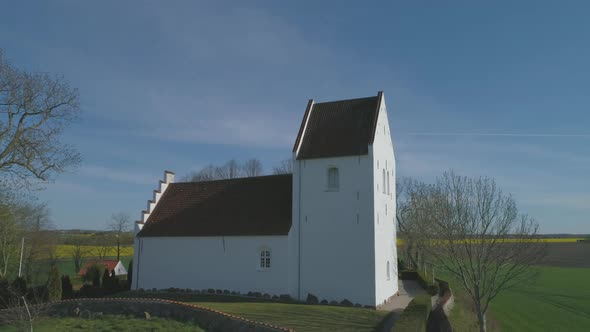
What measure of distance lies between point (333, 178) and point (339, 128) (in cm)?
292

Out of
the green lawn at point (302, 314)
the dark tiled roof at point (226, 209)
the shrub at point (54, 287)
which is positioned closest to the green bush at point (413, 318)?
the green lawn at point (302, 314)

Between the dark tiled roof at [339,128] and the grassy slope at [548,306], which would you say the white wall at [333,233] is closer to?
the dark tiled roof at [339,128]

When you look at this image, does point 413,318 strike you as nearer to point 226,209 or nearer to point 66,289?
point 226,209

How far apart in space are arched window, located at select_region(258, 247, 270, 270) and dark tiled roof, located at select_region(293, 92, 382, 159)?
5.37 meters

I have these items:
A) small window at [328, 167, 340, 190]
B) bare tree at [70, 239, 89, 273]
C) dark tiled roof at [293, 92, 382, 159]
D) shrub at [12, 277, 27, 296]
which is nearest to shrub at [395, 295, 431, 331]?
small window at [328, 167, 340, 190]

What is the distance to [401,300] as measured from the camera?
23.5 metres

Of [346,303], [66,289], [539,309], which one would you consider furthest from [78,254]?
[539,309]

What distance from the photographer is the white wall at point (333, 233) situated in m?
20.7

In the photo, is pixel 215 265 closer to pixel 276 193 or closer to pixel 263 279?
pixel 263 279

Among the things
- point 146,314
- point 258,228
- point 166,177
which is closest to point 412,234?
point 258,228

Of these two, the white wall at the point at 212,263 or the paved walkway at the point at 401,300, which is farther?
the white wall at the point at 212,263

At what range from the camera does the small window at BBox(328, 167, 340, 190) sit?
22141 mm

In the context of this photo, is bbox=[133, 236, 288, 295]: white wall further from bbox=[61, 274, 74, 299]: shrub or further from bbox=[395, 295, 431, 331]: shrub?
bbox=[395, 295, 431, 331]: shrub

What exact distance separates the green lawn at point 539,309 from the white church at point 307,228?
20.0 ft
